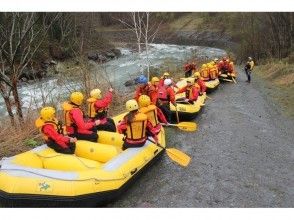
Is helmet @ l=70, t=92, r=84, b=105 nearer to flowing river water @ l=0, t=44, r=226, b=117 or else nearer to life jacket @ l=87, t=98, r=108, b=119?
life jacket @ l=87, t=98, r=108, b=119

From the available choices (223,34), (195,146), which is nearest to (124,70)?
(195,146)

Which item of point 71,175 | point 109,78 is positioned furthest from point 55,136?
point 109,78

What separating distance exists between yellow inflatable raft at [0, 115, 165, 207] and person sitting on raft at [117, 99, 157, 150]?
18 centimetres

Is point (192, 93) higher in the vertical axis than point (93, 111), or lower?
lower

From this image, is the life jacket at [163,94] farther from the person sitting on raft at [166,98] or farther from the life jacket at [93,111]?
the life jacket at [93,111]

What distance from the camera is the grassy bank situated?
1532cm

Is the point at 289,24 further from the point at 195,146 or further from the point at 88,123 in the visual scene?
the point at 88,123

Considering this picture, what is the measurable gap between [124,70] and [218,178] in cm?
1776

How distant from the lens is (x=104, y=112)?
30.3 ft

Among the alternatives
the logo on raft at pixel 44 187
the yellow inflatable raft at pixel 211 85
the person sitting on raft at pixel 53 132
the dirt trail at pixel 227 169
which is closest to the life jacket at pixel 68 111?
the person sitting on raft at pixel 53 132

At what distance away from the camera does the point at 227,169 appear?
27.1ft

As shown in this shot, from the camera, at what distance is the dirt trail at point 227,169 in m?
7.07

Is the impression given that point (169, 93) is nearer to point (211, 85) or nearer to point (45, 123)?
point (45, 123)

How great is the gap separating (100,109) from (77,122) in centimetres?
118
